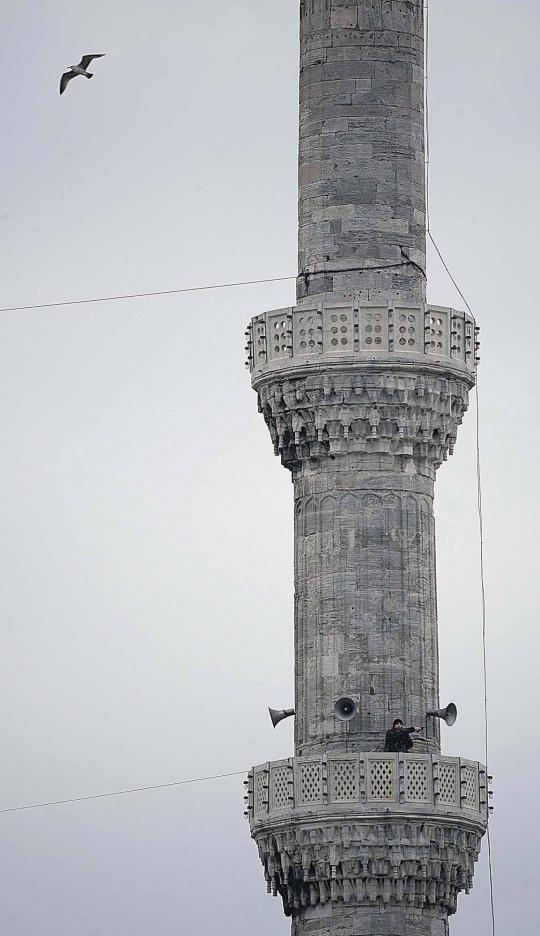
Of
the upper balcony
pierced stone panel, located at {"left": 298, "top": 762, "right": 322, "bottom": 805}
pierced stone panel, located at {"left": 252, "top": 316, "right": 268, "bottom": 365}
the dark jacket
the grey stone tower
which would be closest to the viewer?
pierced stone panel, located at {"left": 298, "top": 762, "right": 322, "bottom": 805}

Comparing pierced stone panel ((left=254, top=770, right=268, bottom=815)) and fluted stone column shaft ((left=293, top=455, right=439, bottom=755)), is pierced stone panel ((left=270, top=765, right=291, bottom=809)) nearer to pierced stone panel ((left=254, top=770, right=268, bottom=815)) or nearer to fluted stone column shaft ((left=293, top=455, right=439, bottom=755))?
pierced stone panel ((left=254, top=770, right=268, bottom=815))

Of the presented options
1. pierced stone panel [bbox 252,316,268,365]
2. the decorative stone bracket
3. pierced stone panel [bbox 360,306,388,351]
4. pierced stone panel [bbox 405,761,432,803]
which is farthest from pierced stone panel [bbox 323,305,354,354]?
pierced stone panel [bbox 405,761,432,803]

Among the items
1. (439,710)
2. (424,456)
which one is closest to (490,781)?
(439,710)

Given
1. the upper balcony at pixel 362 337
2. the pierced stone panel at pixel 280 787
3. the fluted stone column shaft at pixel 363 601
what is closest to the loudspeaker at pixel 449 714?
the fluted stone column shaft at pixel 363 601

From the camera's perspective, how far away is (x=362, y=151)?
Answer: 4956 centimetres

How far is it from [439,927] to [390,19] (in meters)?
11.8

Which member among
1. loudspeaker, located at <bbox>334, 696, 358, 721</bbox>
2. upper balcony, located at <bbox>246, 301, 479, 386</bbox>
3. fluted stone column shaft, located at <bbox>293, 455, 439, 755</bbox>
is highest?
upper balcony, located at <bbox>246, 301, 479, 386</bbox>

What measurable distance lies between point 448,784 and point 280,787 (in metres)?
2.11

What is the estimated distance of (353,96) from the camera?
1959 inches

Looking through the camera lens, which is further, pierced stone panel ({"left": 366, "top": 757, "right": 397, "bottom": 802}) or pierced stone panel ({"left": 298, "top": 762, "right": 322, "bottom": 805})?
pierced stone panel ({"left": 298, "top": 762, "right": 322, "bottom": 805})

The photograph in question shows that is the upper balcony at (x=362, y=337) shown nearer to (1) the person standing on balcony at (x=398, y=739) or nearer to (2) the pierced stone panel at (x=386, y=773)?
(1) the person standing on balcony at (x=398, y=739)

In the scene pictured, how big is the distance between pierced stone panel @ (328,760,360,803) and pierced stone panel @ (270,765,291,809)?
698 millimetres

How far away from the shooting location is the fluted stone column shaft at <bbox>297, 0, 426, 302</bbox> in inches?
1946

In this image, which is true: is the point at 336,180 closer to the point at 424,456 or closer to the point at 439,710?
the point at 424,456
